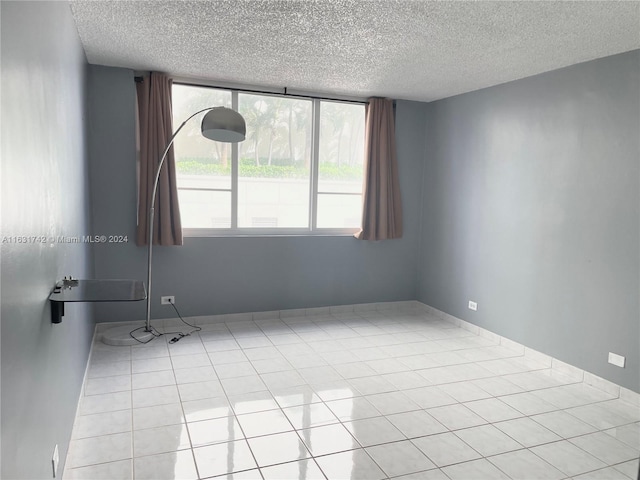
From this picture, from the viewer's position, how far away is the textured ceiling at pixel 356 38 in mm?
2746

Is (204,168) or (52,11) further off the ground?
(52,11)

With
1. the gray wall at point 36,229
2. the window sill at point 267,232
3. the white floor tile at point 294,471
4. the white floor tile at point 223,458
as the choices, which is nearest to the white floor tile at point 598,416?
the white floor tile at point 294,471

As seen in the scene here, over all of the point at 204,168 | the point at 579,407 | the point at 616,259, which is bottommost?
the point at 579,407

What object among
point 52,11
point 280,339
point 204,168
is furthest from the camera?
point 204,168

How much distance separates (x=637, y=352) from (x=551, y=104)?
210 centimetres

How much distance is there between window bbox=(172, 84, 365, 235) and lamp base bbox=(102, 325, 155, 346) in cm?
112

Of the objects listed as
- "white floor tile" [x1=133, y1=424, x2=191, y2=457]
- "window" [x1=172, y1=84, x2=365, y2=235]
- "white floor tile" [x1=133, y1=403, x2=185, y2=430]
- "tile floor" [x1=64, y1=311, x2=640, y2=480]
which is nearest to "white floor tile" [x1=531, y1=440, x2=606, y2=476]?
→ "tile floor" [x1=64, y1=311, x2=640, y2=480]

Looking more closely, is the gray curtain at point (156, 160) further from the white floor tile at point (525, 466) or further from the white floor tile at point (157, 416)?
the white floor tile at point (525, 466)

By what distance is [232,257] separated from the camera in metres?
4.90

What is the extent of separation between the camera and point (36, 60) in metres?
1.82

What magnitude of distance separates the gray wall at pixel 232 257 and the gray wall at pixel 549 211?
466mm

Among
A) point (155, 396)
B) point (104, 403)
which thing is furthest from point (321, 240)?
point (104, 403)

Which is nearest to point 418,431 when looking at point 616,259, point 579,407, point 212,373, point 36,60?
point 579,407

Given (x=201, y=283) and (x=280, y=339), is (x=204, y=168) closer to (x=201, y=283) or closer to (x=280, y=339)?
(x=201, y=283)
